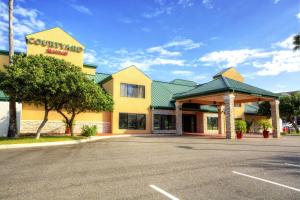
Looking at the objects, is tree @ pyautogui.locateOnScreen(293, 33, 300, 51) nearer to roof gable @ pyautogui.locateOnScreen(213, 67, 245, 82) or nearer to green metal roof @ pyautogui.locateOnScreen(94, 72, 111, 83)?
roof gable @ pyautogui.locateOnScreen(213, 67, 245, 82)

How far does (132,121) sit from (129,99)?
281 centimetres

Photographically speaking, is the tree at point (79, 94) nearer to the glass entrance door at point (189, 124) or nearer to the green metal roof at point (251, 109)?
the glass entrance door at point (189, 124)

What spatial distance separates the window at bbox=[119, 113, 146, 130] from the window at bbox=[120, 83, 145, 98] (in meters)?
2.54

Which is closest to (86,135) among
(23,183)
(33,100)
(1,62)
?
(33,100)

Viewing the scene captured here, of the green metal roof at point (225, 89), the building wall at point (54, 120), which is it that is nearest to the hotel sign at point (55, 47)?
the building wall at point (54, 120)

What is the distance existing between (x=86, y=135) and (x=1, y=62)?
41.1 ft

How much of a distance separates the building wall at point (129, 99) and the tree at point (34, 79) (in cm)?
1028

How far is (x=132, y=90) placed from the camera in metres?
30.3

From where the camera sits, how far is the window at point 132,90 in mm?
29578

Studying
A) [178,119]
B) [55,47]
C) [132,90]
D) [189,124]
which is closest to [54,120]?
[55,47]

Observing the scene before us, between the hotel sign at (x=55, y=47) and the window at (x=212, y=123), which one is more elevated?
the hotel sign at (x=55, y=47)

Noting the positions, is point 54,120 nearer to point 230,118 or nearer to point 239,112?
point 230,118

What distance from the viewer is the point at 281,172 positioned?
884 cm

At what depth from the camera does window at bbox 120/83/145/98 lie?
29.6 meters
